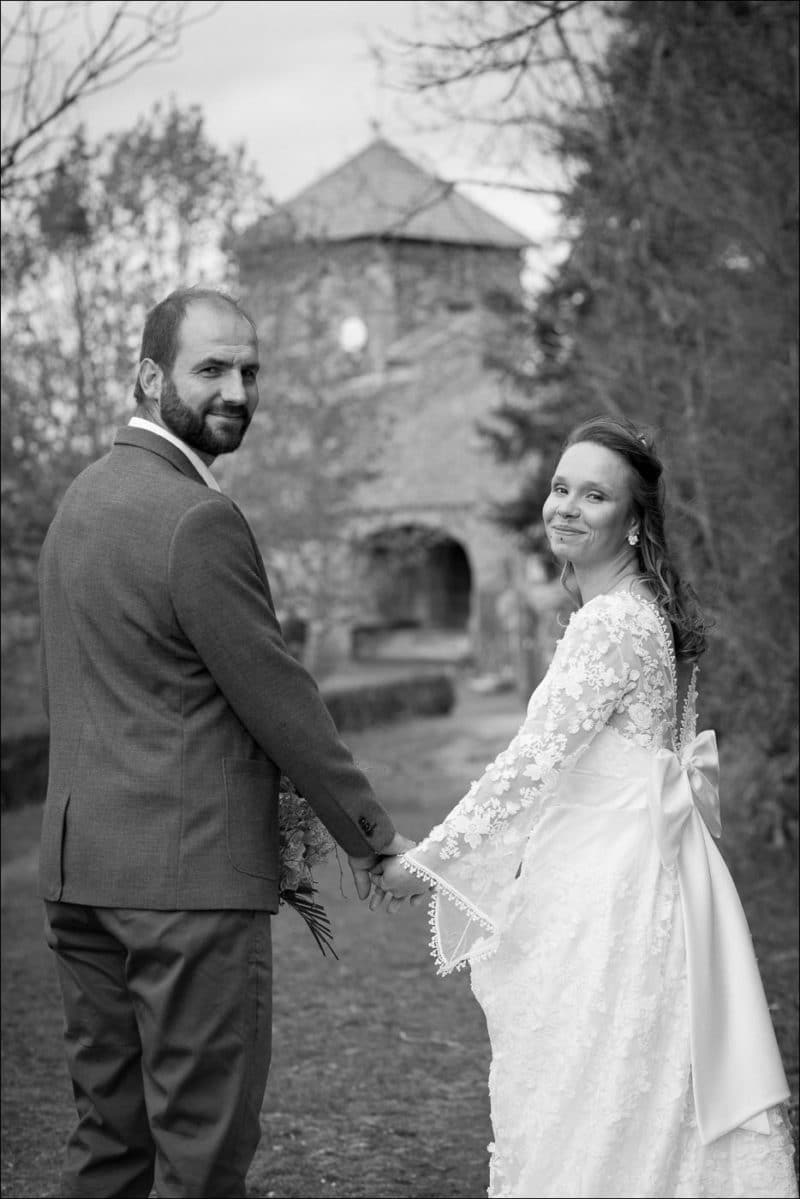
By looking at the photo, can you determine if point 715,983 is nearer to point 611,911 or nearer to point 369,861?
point 611,911

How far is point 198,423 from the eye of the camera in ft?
10.6

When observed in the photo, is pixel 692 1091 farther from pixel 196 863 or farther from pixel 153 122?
pixel 153 122

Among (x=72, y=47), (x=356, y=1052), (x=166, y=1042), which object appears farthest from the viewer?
(x=72, y=47)

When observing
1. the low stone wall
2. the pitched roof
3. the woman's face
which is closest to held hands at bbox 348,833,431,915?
the woman's face

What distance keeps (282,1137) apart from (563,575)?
2.49 m

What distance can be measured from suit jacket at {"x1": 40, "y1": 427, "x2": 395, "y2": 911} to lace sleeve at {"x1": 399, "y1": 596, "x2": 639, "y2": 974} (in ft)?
1.27

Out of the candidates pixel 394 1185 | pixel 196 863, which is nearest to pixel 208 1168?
pixel 196 863

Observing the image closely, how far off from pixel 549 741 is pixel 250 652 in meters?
0.73

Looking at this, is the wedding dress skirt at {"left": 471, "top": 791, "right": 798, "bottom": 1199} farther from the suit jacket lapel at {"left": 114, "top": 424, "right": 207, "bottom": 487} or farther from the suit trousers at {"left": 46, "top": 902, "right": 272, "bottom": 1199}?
the suit jacket lapel at {"left": 114, "top": 424, "right": 207, "bottom": 487}

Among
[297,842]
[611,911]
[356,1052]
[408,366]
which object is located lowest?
[356,1052]

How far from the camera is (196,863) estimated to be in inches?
119

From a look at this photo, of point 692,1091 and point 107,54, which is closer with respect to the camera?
point 692,1091

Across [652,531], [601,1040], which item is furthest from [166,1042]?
[652,531]

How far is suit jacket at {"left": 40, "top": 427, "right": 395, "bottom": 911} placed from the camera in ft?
9.93
